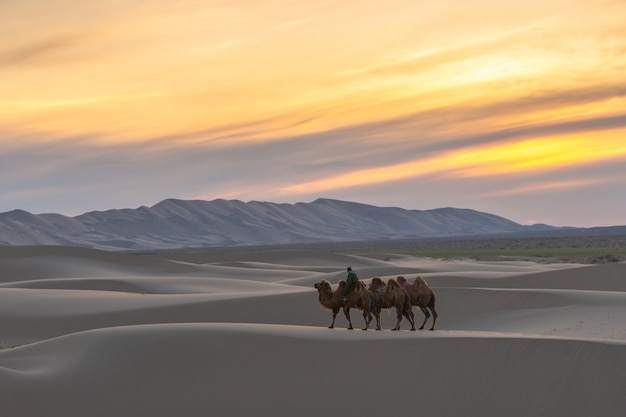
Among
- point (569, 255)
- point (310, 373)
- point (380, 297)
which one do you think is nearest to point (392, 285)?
point (380, 297)

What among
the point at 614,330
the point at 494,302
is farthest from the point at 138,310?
the point at 614,330

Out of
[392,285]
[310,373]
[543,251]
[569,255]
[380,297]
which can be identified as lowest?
[310,373]

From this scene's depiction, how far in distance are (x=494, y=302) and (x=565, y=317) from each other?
3461mm

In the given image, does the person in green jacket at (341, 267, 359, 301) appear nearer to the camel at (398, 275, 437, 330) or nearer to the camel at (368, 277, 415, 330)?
the camel at (368, 277, 415, 330)

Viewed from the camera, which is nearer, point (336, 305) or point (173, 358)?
point (173, 358)

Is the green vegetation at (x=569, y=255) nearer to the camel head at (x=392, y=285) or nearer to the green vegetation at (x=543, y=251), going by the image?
the green vegetation at (x=543, y=251)

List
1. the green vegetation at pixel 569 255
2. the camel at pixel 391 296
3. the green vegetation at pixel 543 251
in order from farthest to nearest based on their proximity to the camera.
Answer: the green vegetation at pixel 543 251 < the green vegetation at pixel 569 255 < the camel at pixel 391 296

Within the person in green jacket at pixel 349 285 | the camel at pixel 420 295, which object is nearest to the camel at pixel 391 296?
the camel at pixel 420 295

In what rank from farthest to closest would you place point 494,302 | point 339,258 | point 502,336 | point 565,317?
1. point 339,258
2. point 494,302
3. point 565,317
4. point 502,336

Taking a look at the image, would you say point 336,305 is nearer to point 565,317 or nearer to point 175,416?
point 175,416

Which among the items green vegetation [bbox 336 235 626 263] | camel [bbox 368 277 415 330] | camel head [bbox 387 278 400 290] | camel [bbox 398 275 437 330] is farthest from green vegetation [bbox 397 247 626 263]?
camel head [bbox 387 278 400 290]

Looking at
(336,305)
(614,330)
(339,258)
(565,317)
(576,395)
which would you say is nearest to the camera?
(576,395)

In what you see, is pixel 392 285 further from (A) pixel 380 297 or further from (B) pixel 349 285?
(B) pixel 349 285

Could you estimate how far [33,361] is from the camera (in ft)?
46.3
